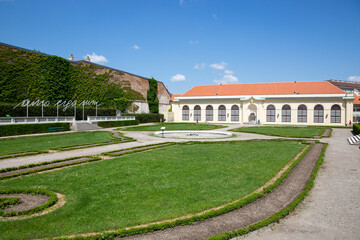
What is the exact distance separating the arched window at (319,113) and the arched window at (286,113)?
5044mm

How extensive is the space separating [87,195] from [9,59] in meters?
39.0

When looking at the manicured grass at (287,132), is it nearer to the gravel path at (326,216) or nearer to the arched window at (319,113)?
the gravel path at (326,216)

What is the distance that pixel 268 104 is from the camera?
55.0 m

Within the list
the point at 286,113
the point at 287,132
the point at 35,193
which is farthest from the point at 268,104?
the point at 35,193

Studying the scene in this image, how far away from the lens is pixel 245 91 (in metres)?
59.3

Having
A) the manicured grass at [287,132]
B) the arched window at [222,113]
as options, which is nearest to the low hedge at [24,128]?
the manicured grass at [287,132]

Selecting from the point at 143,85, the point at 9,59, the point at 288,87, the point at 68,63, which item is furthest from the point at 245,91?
the point at 9,59

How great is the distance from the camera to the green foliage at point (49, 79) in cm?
3631

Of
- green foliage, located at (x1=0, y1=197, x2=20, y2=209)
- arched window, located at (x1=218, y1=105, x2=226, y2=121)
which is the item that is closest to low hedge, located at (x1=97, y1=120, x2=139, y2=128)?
arched window, located at (x1=218, y1=105, x2=226, y2=121)

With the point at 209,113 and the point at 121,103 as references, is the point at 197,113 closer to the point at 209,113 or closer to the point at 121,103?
the point at 209,113

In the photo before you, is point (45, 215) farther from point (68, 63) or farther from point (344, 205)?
point (68, 63)

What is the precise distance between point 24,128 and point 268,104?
154 ft

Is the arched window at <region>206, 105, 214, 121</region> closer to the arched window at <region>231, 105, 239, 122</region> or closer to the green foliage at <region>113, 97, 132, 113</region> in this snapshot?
the arched window at <region>231, 105, 239, 122</region>

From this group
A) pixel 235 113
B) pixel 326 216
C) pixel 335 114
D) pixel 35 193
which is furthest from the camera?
pixel 235 113
